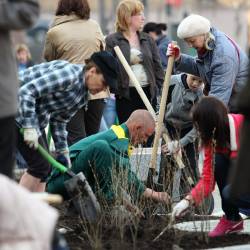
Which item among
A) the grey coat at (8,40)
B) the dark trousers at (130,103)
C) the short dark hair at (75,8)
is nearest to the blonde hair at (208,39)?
the short dark hair at (75,8)

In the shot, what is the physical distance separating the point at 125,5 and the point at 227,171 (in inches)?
112

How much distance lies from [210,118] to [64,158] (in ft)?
3.96

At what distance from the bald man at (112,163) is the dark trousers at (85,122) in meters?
1.45

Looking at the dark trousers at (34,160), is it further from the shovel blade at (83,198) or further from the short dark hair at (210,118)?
the short dark hair at (210,118)

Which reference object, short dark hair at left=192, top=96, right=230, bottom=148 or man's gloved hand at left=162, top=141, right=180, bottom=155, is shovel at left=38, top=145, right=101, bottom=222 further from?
man's gloved hand at left=162, top=141, right=180, bottom=155

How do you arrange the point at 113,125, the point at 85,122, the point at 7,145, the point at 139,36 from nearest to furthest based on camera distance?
1. the point at 7,145
2. the point at 113,125
3. the point at 85,122
4. the point at 139,36

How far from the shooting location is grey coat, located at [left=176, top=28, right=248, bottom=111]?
7625 millimetres

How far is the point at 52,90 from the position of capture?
6.58 meters

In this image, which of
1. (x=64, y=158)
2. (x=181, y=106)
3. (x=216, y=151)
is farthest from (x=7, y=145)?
(x=181, y=106)

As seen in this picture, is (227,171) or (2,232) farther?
(227,171)

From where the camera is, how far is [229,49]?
768cm

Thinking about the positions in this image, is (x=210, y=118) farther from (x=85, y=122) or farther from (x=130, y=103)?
(x=130, y=103)

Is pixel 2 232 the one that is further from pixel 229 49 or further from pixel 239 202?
pixel 229 49

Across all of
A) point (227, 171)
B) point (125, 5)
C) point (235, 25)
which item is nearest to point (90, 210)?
point (227, 171)
